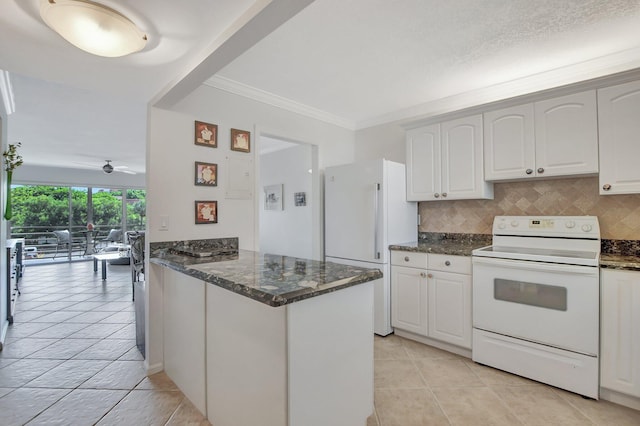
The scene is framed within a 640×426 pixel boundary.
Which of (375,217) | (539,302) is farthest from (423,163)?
(539,302)

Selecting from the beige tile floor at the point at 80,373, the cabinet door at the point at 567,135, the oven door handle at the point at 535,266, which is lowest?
the beige tile floor at the point at 80,373

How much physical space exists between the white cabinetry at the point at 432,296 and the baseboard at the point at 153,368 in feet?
6.86

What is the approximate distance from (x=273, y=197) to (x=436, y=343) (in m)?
3.41

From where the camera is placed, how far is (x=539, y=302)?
2172 millimetres

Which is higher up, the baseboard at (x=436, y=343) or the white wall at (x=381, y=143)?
the white wall at (x=381, y=143)

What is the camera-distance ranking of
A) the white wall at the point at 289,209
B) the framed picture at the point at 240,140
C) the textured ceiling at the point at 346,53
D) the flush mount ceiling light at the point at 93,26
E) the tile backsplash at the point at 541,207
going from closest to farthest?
the flush mount ceiling light at the point at 93,26 → the textured ceiling at the point at 346,53 → the tile backsplash at the point at 541,207 → the framed picture at the point at 240,140 → the white wall at the point at 289,209

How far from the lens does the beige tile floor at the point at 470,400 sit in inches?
71.5

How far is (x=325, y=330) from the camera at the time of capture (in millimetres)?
1339

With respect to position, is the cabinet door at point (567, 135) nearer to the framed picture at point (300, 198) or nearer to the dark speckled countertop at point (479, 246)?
the dark speckled countertop at point (479, 246)

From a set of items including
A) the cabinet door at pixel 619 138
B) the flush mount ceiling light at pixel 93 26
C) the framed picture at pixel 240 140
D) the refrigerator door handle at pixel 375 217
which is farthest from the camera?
the refrigerator door handle at pixel 375 217

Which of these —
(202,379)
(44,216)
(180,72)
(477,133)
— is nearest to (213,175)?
(180,72)

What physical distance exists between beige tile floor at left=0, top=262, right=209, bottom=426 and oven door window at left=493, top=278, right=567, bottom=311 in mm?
2241

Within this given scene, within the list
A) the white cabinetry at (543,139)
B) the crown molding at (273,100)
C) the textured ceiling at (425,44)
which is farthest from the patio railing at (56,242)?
the white cabinetry at (543,139)

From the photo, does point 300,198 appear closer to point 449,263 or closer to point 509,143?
point 449,263
